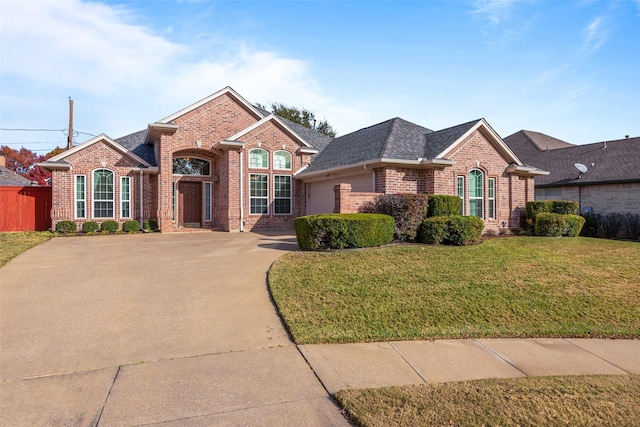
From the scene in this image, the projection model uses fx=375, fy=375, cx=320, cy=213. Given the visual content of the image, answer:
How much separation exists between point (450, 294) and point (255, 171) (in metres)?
12.6

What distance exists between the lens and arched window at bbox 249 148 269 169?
17.4 metres

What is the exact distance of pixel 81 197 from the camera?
1641 cm

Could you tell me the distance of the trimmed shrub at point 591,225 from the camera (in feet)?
56.0

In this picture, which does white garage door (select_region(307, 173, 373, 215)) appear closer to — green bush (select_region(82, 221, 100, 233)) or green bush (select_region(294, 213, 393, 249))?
green bush (select_region(294, 213, 393, 249))

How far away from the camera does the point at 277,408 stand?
3.12 metres

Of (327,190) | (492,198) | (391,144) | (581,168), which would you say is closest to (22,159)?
(327,190)

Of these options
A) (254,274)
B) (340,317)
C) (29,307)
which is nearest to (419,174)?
(254,274)

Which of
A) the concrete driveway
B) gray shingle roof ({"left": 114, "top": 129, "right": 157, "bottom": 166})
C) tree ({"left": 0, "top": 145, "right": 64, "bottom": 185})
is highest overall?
tree ({"left": 0, "top": 145, "right": 64, "bottom": 185})

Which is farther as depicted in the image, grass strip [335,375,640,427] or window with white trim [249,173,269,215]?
window with white trim [249,173,269,215]

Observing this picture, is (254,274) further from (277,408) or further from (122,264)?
(277,408)

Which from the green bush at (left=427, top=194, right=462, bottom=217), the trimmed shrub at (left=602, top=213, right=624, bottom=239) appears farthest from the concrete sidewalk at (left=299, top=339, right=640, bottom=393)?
the trimmed shrub at (left=602, top=213, right=624, bottom=239)

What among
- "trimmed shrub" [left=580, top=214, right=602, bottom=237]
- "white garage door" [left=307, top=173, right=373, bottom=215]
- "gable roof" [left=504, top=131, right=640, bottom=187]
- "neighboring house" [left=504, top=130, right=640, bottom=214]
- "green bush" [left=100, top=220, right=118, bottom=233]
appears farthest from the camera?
"gable roof" [left=504, top=131, right=640, bottom=187]

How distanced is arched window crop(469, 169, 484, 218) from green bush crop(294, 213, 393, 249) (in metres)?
6.83

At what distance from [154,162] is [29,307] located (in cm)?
1327
